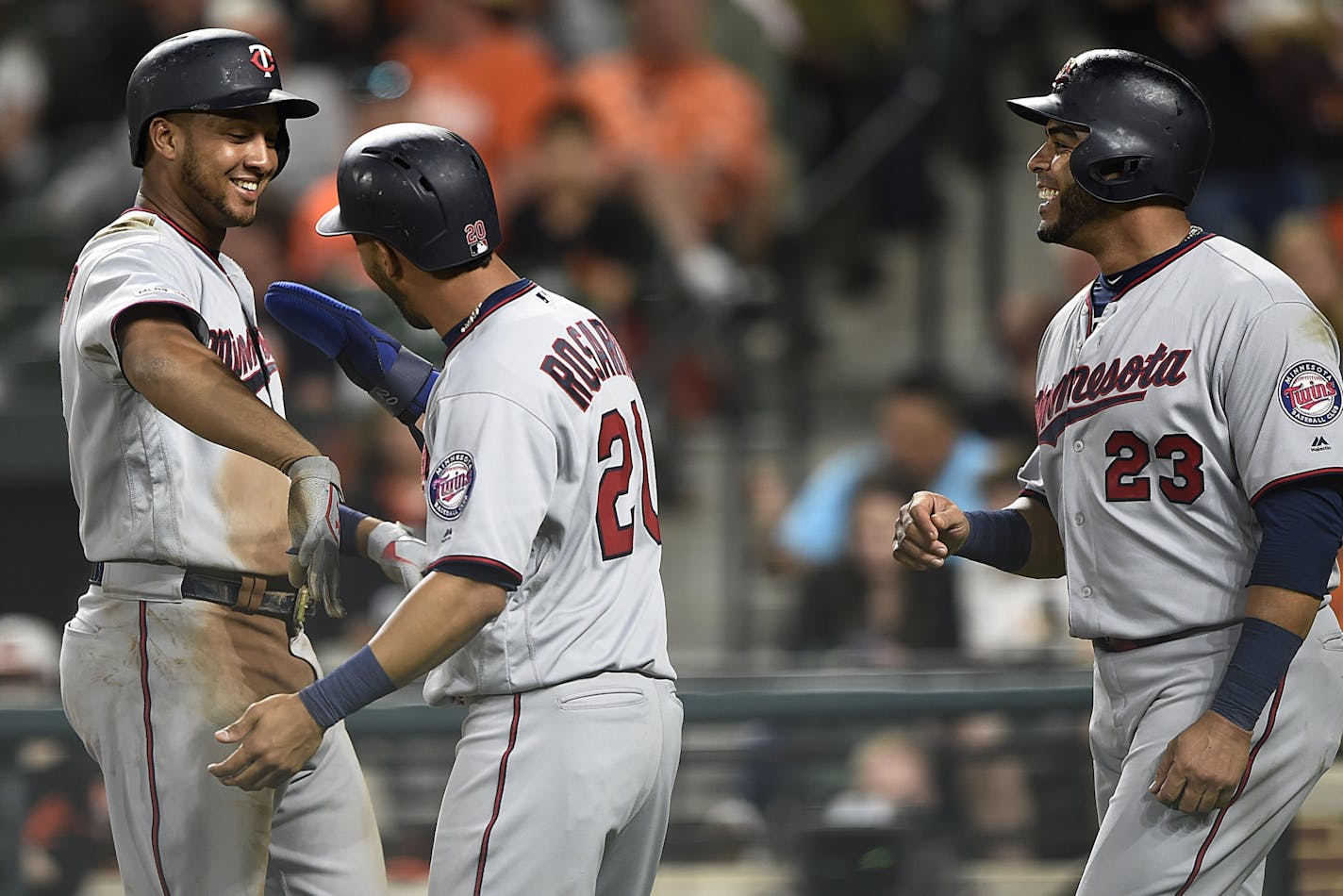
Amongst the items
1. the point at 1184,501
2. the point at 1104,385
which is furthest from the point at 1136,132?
the point at 1184,501

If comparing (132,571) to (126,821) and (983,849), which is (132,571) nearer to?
(126,821)

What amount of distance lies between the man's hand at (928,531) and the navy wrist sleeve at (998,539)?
0.09ft

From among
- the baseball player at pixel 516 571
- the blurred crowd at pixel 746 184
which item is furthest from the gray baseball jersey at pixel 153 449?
the blurred crowd at pixel 746 184

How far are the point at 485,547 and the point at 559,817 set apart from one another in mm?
497

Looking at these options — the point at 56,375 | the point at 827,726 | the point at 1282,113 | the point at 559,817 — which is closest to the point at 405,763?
the point at 827,726

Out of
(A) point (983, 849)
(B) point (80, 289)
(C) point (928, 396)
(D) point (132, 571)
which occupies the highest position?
(B) point (80, 289)

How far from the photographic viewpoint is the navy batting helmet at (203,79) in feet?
10.8

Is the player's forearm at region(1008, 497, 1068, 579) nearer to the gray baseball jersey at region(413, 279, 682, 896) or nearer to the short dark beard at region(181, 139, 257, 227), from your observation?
the gray baseball jersey at region(413, 279, 682, 896)

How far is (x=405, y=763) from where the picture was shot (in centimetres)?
497

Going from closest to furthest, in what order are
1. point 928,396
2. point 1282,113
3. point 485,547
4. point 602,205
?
point 485,547, point 928,396, point 602,205, point 1282,113

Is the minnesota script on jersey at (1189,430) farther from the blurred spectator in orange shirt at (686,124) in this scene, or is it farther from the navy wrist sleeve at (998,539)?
the blurred spectator in orange shirt at (686,124)

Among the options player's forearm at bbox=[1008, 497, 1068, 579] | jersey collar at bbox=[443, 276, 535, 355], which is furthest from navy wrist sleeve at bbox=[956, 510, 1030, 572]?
jersey collar at bbox=[443, 276, 535, 355]

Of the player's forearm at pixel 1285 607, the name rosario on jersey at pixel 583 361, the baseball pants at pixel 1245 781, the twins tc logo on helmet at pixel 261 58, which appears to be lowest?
the baseball pants at pixel 1245 781

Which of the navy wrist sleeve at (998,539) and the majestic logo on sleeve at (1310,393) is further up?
the majestic logo on sleeve at (1310,393)
